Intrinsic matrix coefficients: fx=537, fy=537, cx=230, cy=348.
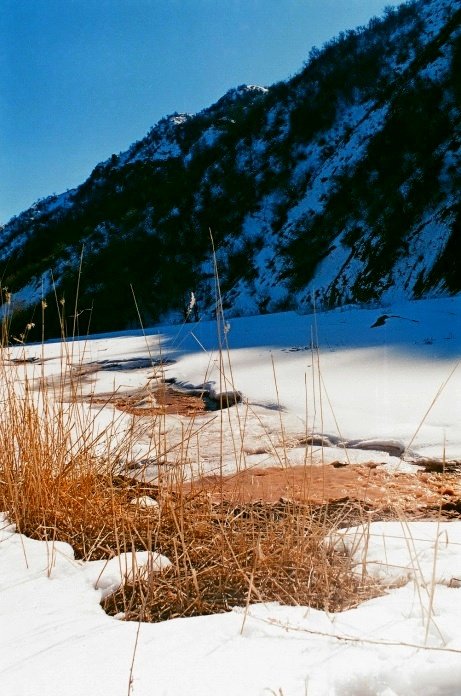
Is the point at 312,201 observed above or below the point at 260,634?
above

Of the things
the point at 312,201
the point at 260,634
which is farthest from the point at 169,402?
the point at 312,201

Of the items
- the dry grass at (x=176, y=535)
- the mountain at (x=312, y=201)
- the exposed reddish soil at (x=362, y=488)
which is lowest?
the exposed reddish soil at (x=362, y=488)

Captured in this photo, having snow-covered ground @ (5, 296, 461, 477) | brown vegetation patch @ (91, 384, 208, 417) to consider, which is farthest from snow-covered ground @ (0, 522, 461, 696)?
brown vegetation patch @ (91, 384, 208, 417)

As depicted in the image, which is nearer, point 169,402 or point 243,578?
point 243,578

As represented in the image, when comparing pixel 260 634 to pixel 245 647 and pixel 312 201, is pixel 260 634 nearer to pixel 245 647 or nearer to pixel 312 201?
pixel 245 647

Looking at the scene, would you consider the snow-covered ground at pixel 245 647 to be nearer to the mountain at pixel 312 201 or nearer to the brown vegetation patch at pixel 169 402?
the brown vegetation patch at pixel 169 402

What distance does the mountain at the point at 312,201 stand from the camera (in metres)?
6.07

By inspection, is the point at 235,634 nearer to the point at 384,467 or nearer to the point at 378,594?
the point at 378,594

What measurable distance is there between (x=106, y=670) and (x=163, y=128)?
18.0 meters

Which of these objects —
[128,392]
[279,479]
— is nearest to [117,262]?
[128,392]

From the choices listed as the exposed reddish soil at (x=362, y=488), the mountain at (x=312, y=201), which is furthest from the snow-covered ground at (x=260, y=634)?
the mountain at (x=312, y=201)

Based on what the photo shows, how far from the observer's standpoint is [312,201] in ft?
26.6

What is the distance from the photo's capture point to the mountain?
6070 mm

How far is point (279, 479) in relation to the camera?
60.8 inches
